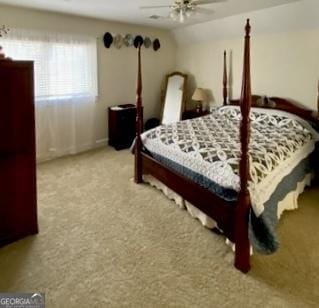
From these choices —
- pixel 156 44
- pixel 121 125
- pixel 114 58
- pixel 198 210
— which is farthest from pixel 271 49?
pixel 198 210

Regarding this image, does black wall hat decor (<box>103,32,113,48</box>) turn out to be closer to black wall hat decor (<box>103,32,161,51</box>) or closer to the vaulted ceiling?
black wall hat decor (<box>103,32,161,51</box>)

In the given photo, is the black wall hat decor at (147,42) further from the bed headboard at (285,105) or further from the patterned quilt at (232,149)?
the patterned quilt at (232,149)

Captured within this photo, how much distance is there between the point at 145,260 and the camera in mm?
2352

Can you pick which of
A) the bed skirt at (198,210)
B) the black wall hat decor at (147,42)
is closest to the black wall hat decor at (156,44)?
the black wall hat decor at (147,42)

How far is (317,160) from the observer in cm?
382

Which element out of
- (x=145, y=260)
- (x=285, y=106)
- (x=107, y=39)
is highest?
(x=107, y=39)

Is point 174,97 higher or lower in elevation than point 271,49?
lower

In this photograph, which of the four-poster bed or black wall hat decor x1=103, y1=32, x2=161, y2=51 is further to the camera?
black wall hat decor x1=103, y1=32, x2=161, y2=51

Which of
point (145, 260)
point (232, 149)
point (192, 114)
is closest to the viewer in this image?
point (145, 260)

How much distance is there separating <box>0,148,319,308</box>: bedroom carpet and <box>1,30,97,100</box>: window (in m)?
1.97

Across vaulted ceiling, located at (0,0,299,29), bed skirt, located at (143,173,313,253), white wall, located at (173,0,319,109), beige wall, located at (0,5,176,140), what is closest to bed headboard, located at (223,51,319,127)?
white wall, located at (173,0,319,109)

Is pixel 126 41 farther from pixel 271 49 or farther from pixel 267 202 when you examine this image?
pixel 267 202

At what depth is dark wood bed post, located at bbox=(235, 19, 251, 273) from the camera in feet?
6.81

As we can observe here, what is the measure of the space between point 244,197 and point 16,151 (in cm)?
182
